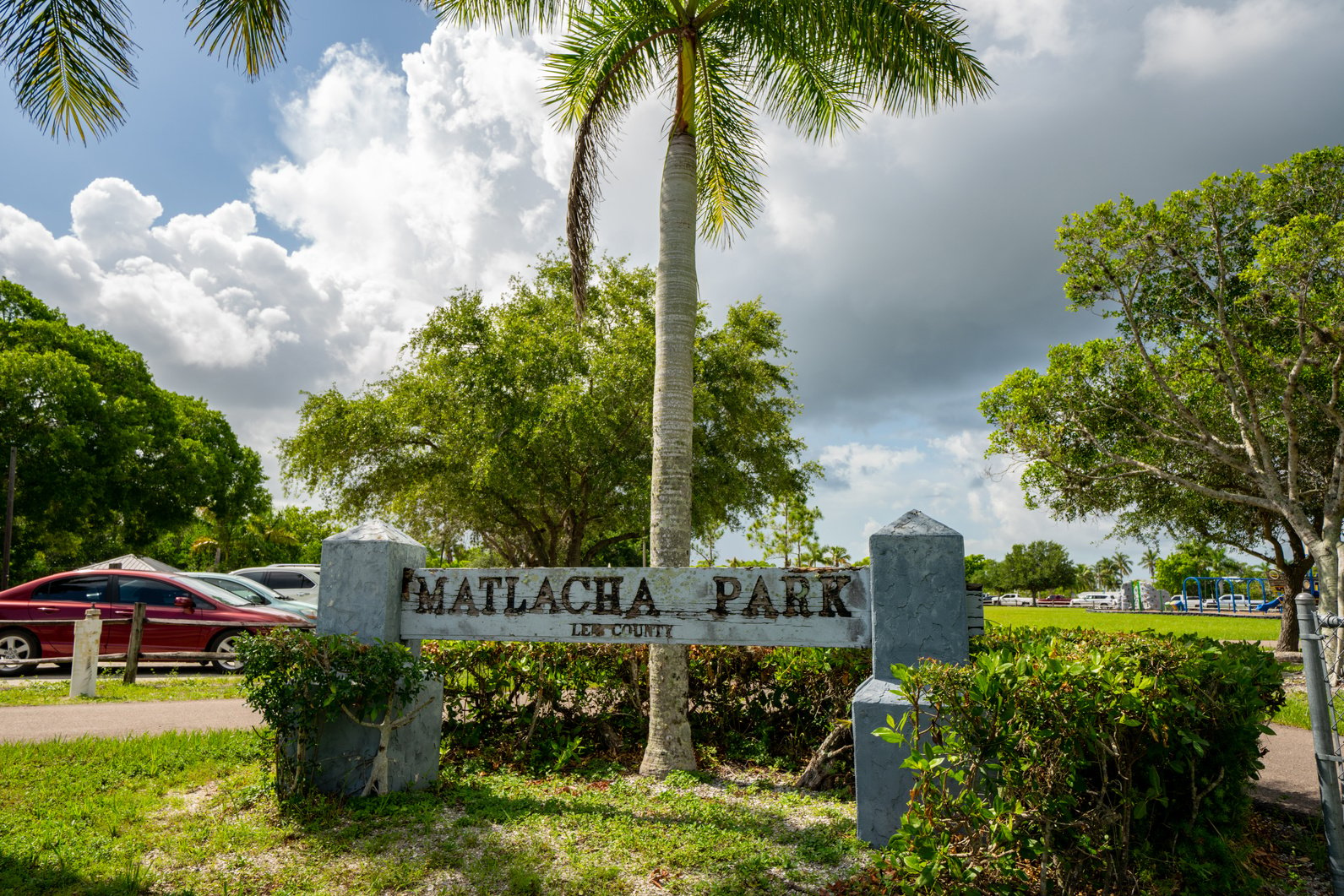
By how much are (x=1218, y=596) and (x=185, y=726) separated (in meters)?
60.2

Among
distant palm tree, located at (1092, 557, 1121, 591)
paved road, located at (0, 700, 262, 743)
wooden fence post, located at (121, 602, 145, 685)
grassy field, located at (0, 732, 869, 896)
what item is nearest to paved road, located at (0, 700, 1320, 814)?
paved road, located at (0, 700, 262, 743)

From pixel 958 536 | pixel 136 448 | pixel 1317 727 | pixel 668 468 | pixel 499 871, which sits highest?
pixel 136 448

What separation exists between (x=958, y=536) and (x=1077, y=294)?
1290 centimetres

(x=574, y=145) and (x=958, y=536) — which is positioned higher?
(x=574, y=145)

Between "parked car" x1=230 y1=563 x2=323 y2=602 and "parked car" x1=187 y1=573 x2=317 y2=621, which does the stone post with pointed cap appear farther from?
"parked car" x1=230 y1=563 x2=323 y2=602

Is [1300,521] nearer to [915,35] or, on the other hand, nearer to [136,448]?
[915,35]

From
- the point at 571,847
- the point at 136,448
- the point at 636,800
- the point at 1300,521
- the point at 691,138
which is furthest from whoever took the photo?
the point at 136,448

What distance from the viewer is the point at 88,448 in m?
24.2

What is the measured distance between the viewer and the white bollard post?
968cm

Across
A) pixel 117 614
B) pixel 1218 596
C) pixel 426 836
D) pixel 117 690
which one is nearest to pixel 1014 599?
pixel 1218 596

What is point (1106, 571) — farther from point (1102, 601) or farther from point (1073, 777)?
point (1073, 777)

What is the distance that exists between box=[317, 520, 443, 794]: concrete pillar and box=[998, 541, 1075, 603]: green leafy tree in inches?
3362

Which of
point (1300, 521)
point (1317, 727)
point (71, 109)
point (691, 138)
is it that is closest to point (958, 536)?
point (1317, 727)

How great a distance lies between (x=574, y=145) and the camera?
8.01m
